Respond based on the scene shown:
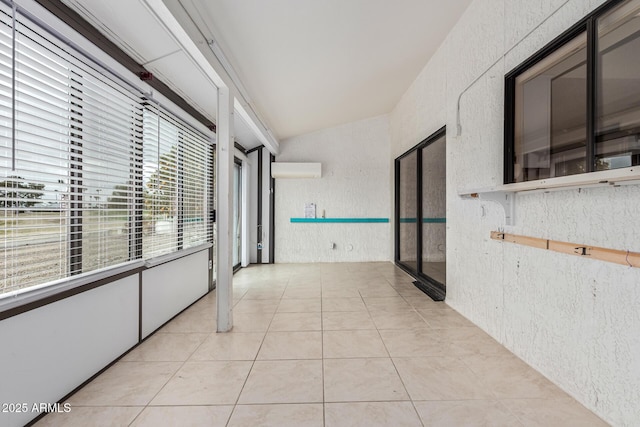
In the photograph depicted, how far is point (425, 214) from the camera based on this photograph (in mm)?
4090

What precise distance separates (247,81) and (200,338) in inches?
115

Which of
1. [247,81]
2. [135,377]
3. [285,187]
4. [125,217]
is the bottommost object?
[135,377]

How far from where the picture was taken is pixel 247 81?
330cm

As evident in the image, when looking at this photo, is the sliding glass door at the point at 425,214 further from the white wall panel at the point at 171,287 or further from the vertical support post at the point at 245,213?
the vertical support post at the point at 245,213

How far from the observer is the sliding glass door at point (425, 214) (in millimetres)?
3566

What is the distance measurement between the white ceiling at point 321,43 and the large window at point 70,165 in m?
0.88

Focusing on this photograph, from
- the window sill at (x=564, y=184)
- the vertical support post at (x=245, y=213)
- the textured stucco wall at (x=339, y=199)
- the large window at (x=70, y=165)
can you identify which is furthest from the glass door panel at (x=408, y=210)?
the large window at (x=70, y=165)

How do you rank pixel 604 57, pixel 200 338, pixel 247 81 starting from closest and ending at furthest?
pixel 604 57 → pixel 200 338 → pixel 247 81

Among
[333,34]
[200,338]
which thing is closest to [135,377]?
[200,338]

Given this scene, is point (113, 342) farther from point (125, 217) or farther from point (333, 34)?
point (333, 34)

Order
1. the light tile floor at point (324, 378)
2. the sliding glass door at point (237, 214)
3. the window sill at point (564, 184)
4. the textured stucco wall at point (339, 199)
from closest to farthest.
→ the window sill at point (564, 184), the light tile floor at point (324, 378), the sliding glass door at point (237, 214), the textured stucco wall at point (339, 199)

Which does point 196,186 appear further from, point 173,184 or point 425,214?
point 425,214

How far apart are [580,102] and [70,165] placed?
127 inches

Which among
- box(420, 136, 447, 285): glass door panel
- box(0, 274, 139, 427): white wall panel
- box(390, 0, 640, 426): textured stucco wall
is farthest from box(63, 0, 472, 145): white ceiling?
box(0, 274, 139, 427): white wall panel
